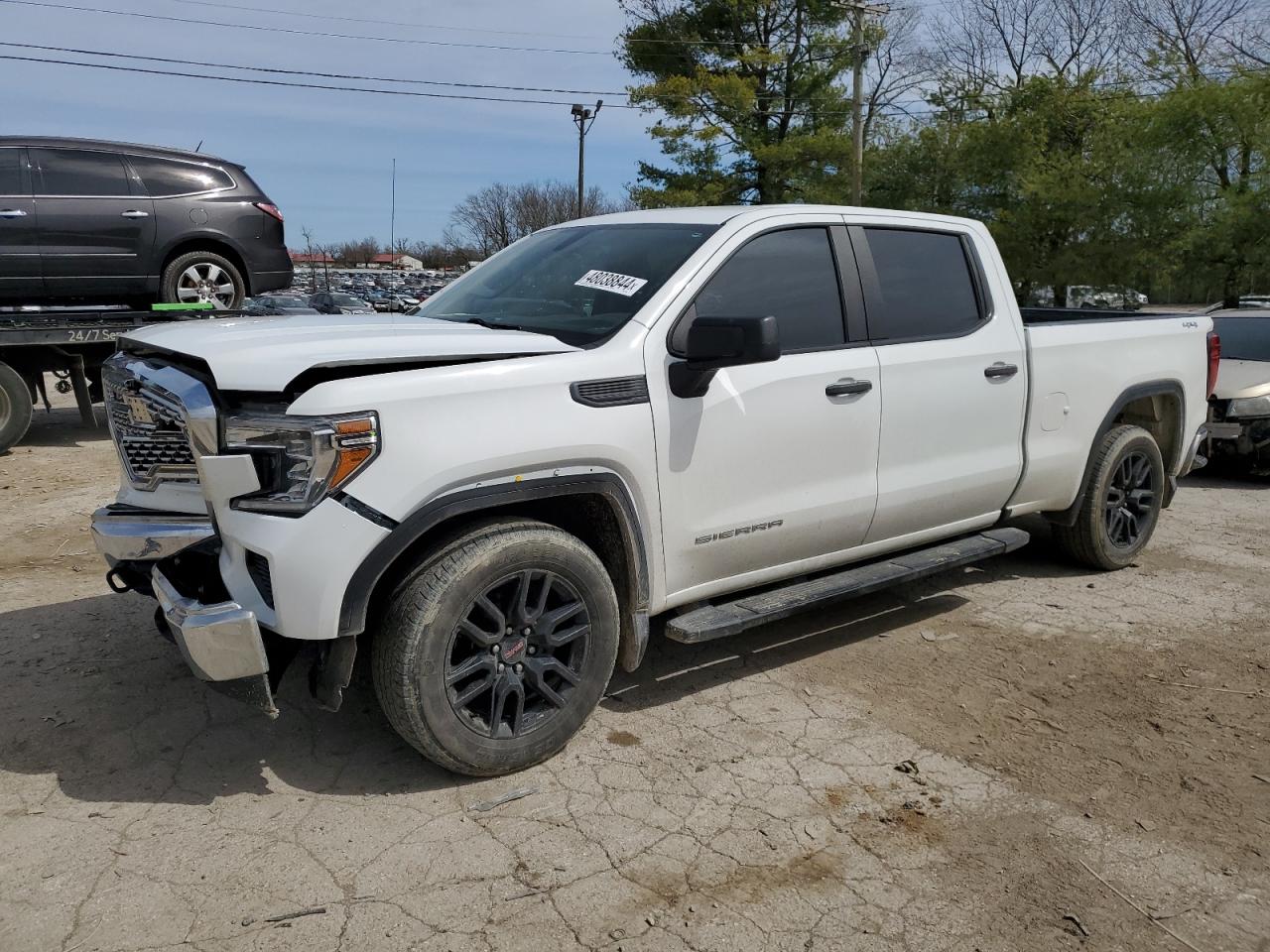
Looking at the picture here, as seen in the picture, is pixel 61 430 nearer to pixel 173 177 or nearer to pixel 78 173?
pixel 78 173

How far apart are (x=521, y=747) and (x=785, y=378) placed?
167 cm

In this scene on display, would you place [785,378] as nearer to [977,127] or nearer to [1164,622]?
[1164,622]

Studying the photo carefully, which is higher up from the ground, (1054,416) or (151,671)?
(1054,416)

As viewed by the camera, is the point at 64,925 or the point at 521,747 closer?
the point at 64,925

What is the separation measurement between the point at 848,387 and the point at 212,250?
824 cm

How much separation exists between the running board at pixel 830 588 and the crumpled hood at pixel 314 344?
Answer: 43.9 inches

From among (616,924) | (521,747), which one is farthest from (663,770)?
(616,924)

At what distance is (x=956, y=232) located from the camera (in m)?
4.94

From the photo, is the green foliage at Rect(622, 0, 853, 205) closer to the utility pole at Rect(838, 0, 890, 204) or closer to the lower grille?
the utility pole at Rect(838, 0, 890, 204)

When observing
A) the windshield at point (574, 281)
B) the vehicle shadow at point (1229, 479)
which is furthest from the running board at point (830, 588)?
the vehicle shadow at point (1229, 479)

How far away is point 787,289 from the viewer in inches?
160

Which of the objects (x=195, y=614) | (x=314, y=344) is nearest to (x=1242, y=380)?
(x=314, y=344)

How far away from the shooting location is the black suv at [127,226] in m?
9.34

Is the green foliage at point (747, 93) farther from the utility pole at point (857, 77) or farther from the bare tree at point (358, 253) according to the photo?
the bare tree at point (358, 253)
